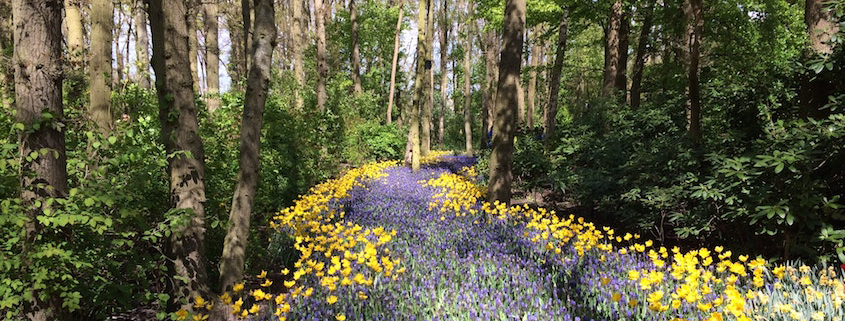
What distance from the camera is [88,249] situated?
3.04 m

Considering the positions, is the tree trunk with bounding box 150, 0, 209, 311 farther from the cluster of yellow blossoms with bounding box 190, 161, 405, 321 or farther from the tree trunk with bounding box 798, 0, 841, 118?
the tree trunk with bounding box 798, 0, 841, 118

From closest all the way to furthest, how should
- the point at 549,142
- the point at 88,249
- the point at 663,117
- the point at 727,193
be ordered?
the point at 88,249
the point at 727,193
the point at 663,117
the point at 549,142

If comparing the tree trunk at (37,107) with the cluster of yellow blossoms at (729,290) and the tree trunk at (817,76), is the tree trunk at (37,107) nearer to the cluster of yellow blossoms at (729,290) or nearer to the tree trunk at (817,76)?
the cluster of yellow blossoms at (729,290)

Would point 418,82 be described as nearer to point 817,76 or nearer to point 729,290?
point 817,76

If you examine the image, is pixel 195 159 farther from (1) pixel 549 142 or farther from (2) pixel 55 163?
(1) pixel 549 142

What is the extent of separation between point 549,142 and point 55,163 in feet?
34.3

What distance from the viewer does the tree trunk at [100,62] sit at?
608 centimetres

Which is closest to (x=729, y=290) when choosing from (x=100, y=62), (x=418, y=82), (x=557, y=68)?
(x=100, y=62)

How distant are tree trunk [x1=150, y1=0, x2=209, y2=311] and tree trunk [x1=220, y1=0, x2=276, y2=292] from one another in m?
0.34

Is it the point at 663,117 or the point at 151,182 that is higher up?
the point at 663,117

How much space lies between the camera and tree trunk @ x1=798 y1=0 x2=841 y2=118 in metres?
4.38

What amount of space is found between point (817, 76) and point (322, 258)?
5.41m

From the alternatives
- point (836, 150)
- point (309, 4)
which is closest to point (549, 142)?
point (836, 150)

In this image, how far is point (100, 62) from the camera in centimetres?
614
